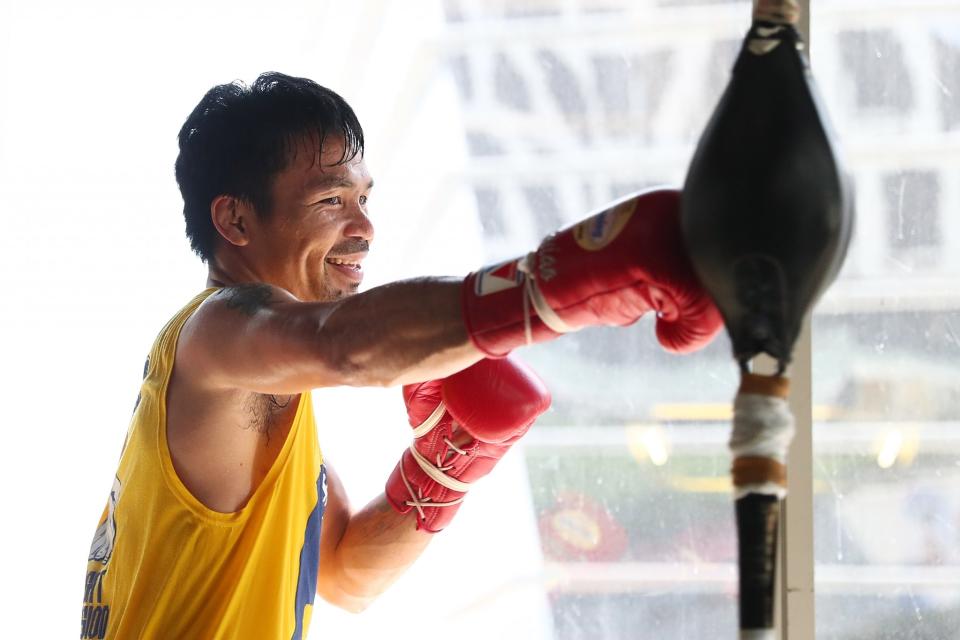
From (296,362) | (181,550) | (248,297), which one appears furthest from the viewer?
(181,550)

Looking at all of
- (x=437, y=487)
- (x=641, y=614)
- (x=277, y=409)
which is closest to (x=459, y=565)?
(x=641, y=614)

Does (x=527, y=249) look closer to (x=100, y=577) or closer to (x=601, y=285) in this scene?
(x=100, y=577)

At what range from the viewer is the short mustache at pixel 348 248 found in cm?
163

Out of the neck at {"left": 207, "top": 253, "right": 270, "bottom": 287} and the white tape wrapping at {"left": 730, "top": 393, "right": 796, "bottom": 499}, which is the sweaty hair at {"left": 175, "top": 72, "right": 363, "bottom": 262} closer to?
the neck at {"left": 207, "top": 253, "right": 270, "bottom": 287}

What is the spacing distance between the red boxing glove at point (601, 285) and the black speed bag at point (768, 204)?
54 mm

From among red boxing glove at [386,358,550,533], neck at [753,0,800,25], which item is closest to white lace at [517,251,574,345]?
neck at [753,0,800,25]

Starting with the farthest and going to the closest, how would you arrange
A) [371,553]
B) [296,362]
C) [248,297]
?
1. [371,553]
2. [248,297]
3. [296,362]

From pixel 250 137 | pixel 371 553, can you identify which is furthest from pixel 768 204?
pixel 371 553

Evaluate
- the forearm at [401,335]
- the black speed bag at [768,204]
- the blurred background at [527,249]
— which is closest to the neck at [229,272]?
the forearm at [401,335]

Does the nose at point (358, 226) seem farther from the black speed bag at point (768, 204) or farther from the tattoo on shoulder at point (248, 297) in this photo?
the black speed bag at point (768, 204)

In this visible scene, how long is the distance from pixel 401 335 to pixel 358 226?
1.76 ft

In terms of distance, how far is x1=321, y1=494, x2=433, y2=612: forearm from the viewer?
179cm

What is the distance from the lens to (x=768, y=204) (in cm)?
92

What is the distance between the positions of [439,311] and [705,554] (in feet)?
5.04
